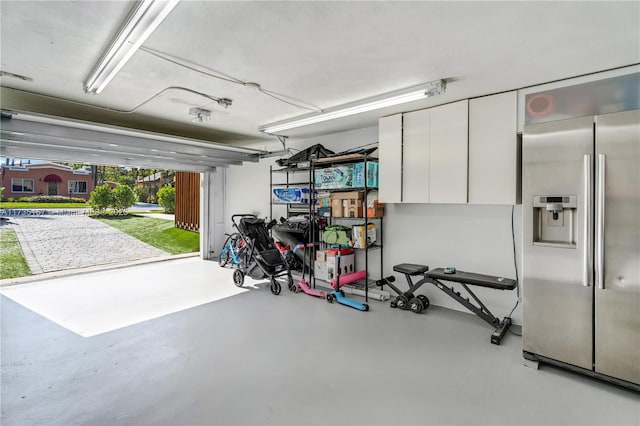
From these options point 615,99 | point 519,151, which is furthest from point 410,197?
point 615,99

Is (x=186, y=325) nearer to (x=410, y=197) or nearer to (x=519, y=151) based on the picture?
(x=410, y=197)

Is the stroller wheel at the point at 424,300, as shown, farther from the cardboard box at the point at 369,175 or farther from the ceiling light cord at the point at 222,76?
the ceiling light cord at the point at 222,76

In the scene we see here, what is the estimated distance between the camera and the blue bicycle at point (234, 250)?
206 inches

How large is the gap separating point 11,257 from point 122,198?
7.56 ft

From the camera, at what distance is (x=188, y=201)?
8.55 m

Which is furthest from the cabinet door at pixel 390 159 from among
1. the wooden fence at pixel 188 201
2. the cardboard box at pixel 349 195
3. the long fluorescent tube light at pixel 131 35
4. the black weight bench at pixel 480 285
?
the wooden fence at pixel 188 201

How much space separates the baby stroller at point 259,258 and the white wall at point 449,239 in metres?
1.48

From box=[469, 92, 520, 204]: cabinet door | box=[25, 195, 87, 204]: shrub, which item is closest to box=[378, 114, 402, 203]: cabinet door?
box=[469, 92, 520, 204]: cabinet door

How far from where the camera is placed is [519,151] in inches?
128

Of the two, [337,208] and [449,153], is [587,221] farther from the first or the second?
[337,208]

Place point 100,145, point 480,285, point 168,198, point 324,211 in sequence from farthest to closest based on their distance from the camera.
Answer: point 168,198 < point 324,211 < point 100,145 < point 480,285

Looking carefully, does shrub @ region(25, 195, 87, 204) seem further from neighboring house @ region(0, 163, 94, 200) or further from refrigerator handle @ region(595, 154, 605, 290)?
refrigerator handle @ region(595, 154, 605, 290)

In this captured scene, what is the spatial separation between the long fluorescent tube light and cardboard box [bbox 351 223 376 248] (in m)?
3.20

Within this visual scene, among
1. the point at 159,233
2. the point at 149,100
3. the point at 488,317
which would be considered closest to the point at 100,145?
the point at 149,100
